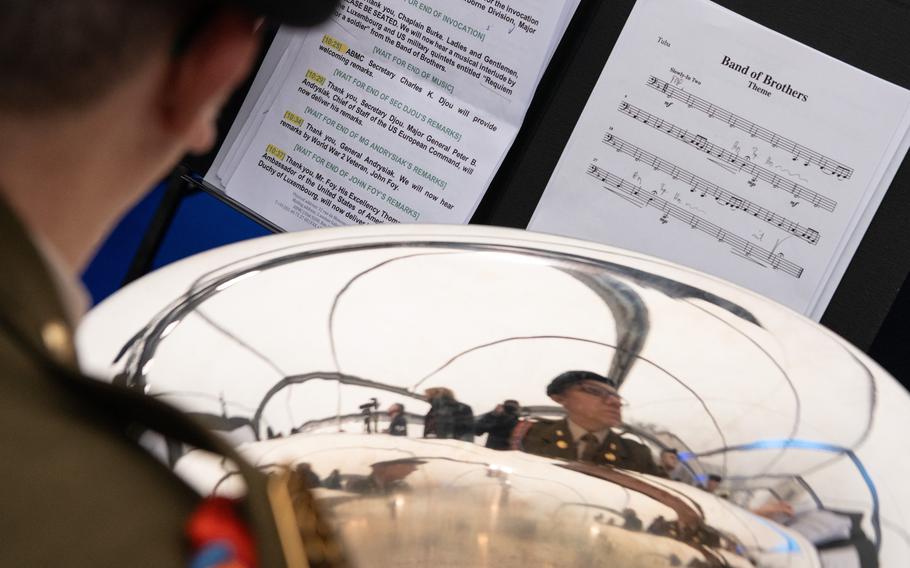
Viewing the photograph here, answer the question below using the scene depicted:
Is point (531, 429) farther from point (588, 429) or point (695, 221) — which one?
point (695, 221)

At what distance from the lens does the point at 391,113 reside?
913mm

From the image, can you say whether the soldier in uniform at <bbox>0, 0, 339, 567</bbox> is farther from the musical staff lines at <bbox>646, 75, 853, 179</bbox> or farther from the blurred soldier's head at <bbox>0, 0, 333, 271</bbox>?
the musical staff lines at <bbox>646, 75, 853, 179</bbox>

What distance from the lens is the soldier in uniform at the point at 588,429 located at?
23.6 inches

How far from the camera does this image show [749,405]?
0.58 metres

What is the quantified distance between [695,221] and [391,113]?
12.2 inches

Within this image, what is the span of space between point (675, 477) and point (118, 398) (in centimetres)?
41

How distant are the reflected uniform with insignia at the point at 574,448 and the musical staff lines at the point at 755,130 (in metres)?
0.31

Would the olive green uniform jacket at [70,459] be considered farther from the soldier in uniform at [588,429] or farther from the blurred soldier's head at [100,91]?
the soldier in uniform at [588,429]

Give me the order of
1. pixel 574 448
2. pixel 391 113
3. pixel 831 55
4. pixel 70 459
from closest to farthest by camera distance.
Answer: pixel 70 459 → pixel 574 448 → pixel 831 55 → pixel 391 113

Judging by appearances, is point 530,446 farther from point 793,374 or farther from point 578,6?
point 578,6
